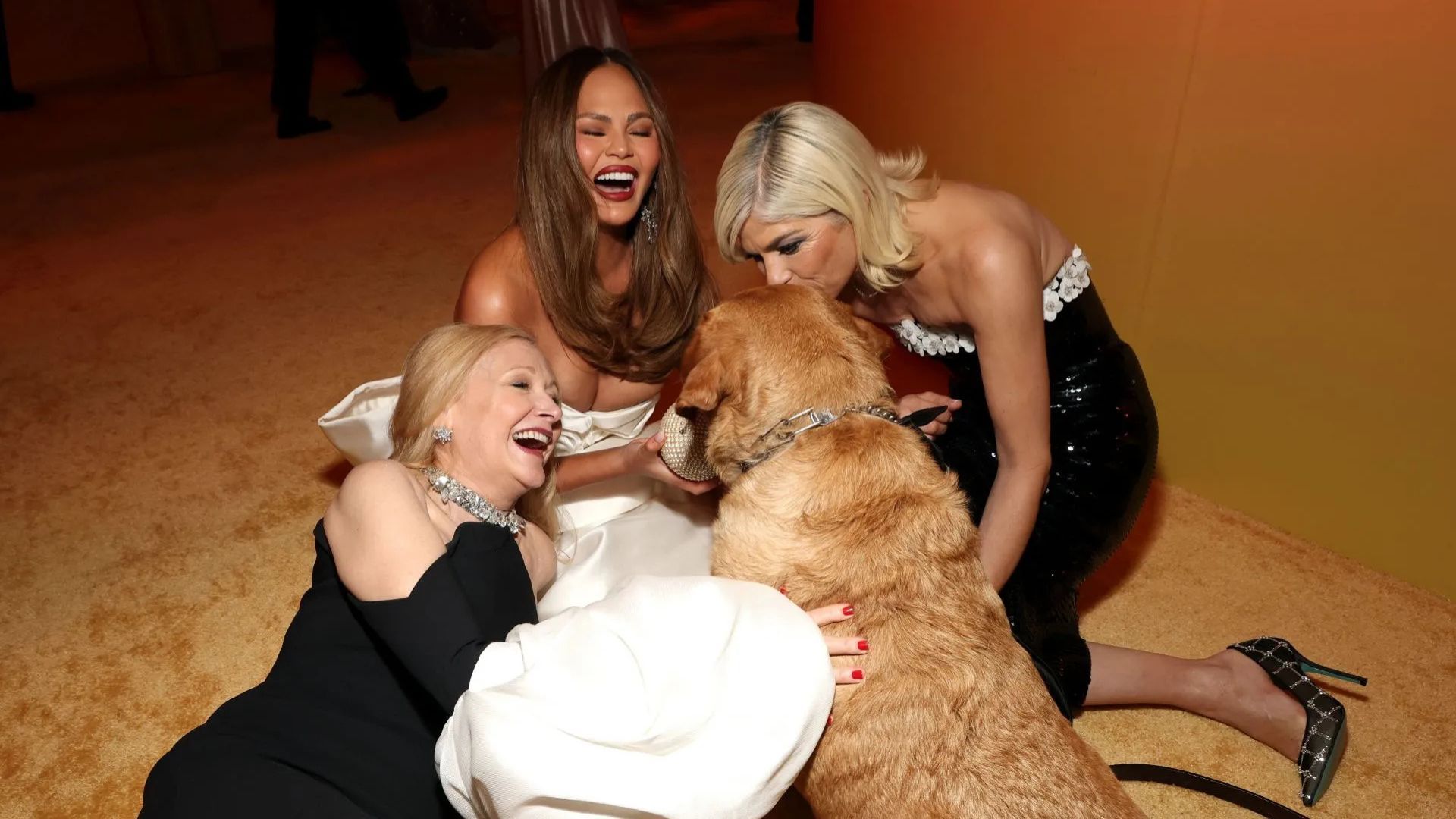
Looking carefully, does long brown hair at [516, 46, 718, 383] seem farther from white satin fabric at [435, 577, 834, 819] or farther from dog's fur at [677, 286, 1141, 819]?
white satin fabric at [435, 577, 834, 819]

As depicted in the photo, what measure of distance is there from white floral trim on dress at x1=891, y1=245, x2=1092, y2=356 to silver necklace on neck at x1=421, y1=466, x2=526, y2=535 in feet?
3.69

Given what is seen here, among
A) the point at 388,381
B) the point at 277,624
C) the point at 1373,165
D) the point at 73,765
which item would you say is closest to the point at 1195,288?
the point at 1373,165

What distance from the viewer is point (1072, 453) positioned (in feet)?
8.03

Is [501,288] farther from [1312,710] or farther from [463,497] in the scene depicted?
[1312,710]

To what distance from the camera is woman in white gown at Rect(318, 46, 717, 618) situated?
2.49 m

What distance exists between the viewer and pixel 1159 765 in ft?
7.61

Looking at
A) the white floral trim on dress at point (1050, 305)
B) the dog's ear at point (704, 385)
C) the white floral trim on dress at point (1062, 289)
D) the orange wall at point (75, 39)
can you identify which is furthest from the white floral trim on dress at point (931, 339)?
the orange wall at point (75, 39)

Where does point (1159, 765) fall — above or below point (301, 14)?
below

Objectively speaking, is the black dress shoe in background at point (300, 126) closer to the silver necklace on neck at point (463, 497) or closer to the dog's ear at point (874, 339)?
the silver necklace on neck at point (463, 497)

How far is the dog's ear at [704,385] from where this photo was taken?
1.73 metres

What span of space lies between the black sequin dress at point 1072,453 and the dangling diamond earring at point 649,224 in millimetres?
766

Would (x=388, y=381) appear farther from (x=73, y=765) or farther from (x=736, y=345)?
(x=736, y=345)

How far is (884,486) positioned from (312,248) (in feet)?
13.6

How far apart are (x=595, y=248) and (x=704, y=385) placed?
1.01 meters
